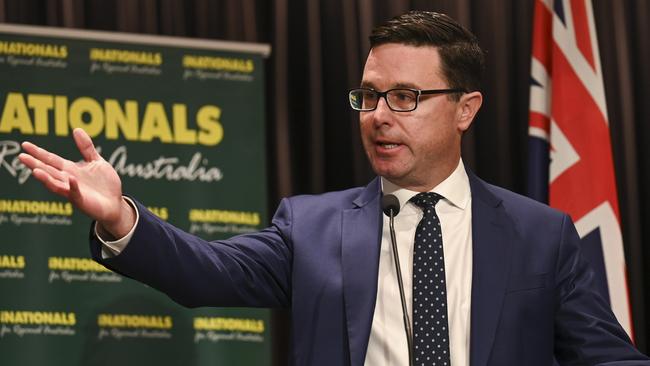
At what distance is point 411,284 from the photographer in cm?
248

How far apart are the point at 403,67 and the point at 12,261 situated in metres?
1.94

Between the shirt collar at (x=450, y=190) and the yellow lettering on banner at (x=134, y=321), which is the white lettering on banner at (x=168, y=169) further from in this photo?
the shirt collar at (x=450, y=190)

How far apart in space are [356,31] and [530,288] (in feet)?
8.81

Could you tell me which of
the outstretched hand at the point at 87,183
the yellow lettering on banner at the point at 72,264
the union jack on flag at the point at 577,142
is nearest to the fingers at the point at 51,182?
the outstretched hand at the point at 87,183

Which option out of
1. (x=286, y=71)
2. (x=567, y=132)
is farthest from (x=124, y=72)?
(x=567, y=132)

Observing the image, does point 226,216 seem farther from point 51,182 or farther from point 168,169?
point 51,182

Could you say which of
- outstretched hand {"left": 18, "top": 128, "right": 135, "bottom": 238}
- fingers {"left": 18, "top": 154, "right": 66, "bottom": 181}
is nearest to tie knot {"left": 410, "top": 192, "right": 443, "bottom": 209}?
outstretched hand {"left": 18, "top": 128, "right": 135, "bottom": 238}

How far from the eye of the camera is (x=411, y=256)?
254 centimetres

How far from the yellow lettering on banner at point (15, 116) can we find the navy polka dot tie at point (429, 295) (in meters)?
1.93

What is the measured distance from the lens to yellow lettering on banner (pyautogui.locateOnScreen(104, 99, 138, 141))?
13.4 ft

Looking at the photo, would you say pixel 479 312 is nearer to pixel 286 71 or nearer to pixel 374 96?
pixel 374 96

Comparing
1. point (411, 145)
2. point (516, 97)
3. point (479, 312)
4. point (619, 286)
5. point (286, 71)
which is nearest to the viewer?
point (479, 312)

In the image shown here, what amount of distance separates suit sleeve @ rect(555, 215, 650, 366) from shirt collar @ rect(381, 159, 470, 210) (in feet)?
0.83

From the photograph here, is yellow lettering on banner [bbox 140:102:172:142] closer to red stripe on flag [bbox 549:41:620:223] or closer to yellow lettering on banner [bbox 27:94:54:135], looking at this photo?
yellow lettering on banner [bbox 27:94:54:135]
